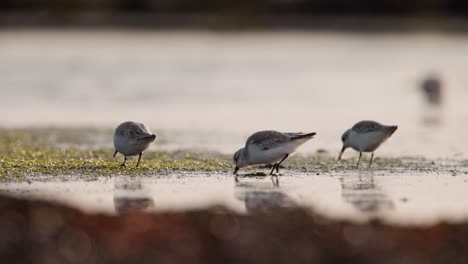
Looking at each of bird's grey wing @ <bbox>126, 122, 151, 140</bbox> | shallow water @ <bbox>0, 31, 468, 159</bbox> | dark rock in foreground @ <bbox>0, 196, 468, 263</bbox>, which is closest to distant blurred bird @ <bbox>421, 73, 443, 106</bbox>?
shallow water @ <bbox>0, 31, 468, 159</bbox>

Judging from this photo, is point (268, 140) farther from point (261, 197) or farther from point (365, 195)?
point (365, 195)

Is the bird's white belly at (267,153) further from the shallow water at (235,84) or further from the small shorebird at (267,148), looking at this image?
the shallow water at (235,84)

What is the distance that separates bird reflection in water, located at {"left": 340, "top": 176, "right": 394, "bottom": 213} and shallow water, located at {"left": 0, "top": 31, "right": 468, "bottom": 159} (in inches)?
139

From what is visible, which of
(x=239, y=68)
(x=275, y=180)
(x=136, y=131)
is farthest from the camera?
(x=239, y=68)

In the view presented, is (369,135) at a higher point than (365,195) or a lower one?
higher

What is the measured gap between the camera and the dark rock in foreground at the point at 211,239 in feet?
29.6

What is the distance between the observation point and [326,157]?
17.3 metres

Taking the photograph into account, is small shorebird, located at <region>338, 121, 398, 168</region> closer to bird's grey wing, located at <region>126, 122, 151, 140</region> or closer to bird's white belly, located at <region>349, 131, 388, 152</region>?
bird's white belly, located at <region>349, 131, 388, 152</region>

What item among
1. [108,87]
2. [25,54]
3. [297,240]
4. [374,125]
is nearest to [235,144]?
[374,125]

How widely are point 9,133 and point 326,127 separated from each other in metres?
6.97

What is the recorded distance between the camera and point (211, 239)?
9.66m

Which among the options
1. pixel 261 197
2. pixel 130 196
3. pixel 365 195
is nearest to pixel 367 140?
pixel 365 195

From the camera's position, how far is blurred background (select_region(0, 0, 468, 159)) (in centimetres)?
2361

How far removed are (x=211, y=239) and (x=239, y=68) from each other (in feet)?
96.4
